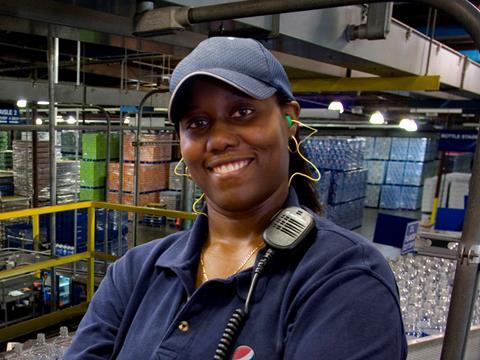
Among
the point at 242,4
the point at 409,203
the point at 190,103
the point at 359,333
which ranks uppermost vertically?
the point at 242,4

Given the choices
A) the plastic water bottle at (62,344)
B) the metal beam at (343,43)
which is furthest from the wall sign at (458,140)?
the plastic water bottle at (62,344)

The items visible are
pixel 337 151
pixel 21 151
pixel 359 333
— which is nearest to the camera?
pixel 359 333

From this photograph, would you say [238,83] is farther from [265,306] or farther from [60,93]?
[60,93]

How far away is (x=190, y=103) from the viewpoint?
952 mm

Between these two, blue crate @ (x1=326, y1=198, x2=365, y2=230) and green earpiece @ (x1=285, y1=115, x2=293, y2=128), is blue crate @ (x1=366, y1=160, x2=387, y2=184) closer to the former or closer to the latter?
blue crate @ (x1=326, y1=198, x2=365, y2=230)

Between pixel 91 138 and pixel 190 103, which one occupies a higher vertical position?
pixel 190 103

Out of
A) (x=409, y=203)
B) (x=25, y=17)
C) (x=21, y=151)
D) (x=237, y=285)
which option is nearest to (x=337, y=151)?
(x=409, y=203)

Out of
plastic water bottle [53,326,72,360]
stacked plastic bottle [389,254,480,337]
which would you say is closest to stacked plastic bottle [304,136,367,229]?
stacked plastic bottle [389,254,480,337]

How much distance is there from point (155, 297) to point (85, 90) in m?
4.78

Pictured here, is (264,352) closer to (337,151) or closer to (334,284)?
(334,284)

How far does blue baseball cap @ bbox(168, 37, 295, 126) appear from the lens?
0.89 metres

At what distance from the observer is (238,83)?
2.88 ft

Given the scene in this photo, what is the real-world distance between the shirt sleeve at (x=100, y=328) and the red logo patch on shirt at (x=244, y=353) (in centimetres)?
39

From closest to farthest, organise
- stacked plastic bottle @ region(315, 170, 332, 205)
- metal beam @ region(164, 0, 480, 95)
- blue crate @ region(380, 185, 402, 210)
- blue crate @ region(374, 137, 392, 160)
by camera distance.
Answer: metal beam @ region(164, 0, 480, 95) < stacked plastic bottle @ region(315, 170, 332, 205) < blue crate @ region(374, 137, 392, 160) < blue crate @ region(380, 185, 402, 210)
